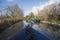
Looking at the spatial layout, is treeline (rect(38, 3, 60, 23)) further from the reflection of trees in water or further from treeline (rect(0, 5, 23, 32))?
treeline (rect(0, 5, 23, 32))

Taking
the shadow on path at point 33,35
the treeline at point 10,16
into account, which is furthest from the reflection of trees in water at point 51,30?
the treeline at point 10,16

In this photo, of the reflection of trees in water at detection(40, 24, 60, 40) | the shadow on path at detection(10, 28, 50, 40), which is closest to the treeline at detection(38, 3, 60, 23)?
the reflection of trees in water at detection(40, 24, 60, 40)

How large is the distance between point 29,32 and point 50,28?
315 millimetres

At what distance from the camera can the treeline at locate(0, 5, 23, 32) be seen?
6.34 feet

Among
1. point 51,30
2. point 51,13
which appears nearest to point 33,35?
point 51,30

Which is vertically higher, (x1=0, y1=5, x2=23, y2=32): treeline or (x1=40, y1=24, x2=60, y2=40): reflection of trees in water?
(x1=0, y1=5, x2=23, y2=32): treeline

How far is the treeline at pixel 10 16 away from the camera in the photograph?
193cm

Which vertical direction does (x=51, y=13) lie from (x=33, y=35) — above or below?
above

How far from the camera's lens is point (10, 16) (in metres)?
1.96

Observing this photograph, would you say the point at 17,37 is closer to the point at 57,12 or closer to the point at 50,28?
the point at 50,28

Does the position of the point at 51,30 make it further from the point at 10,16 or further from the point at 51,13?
the point at 10,16

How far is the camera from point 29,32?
6.46 ft

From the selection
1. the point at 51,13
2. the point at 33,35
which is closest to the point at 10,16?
the point at 33,35

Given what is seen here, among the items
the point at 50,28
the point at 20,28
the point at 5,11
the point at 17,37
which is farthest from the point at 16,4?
the point at 50,28
